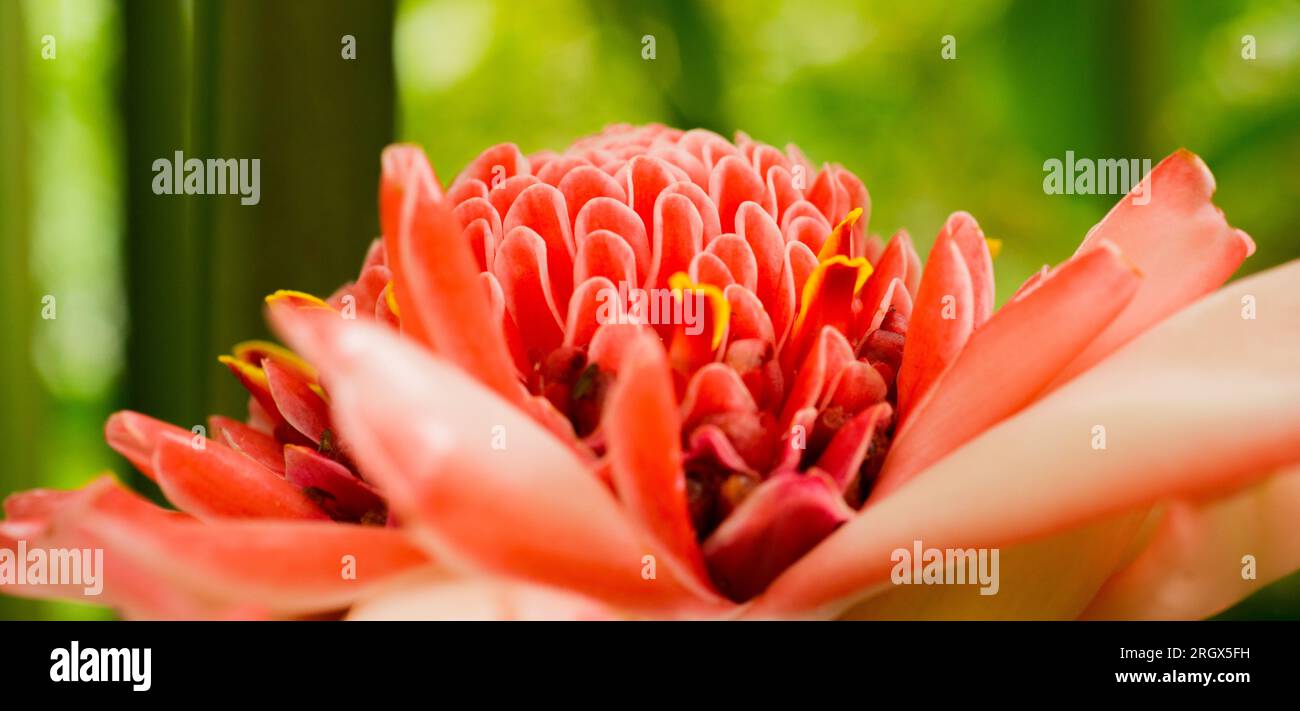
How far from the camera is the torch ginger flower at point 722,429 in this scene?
0.17 m

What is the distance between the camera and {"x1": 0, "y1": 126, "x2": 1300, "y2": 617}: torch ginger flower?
6.6 inches

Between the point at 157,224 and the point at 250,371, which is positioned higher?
the point at 157,224

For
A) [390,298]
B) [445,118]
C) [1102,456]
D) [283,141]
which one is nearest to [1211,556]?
[1102,456]

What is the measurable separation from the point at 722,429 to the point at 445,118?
18.8 inches

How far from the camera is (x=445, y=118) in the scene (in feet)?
2.09

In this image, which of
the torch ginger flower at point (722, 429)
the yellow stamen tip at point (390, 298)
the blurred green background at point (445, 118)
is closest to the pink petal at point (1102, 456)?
the torch ginger flower at point (722, 429)

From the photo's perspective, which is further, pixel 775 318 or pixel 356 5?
pixel 356 5

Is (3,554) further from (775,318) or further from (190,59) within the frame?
(190,59)

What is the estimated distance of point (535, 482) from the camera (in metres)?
0.17

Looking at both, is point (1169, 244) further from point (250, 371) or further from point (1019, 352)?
point (250, 371)

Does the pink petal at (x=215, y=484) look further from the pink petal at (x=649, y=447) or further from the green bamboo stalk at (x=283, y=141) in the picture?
the green bamboo stalk at (x=283, y=141)
